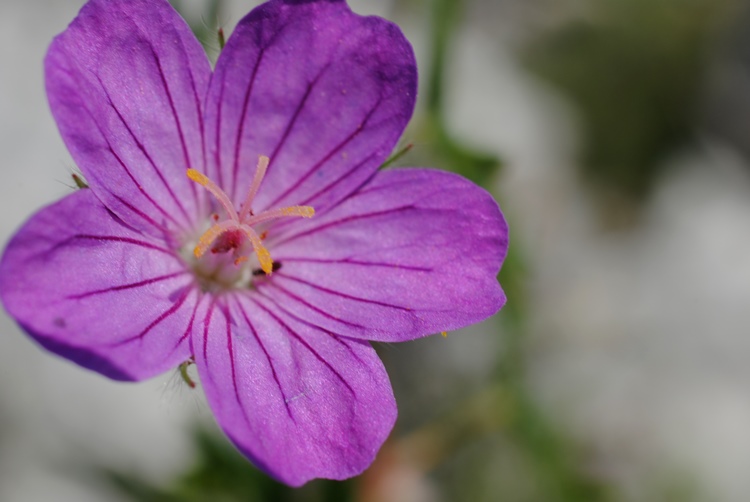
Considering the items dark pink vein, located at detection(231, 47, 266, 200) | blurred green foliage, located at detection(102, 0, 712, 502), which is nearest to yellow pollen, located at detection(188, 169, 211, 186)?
dark pink vein, located at detection(231, 47, 266, 200)

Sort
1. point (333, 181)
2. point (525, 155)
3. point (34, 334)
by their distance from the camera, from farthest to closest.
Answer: point (525, 155) → point (333, 181) → point (34, 334)

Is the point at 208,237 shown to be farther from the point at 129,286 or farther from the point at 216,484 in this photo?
the point at 216,484

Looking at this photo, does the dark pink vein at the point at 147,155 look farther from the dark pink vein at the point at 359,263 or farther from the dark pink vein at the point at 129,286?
the dark pink vein at the point at 359,263

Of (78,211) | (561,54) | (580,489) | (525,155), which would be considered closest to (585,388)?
(580,489)

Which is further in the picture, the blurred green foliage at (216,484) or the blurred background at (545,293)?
the blurred background at (545,293)

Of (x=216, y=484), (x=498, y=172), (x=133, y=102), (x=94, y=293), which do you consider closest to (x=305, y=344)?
(x=94, y=293)

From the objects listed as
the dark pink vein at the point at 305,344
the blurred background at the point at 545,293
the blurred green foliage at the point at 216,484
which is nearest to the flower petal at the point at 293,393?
the dark pink vein at the point at 305,344

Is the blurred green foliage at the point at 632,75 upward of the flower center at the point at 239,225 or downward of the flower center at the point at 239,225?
downward

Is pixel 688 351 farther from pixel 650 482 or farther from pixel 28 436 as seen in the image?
pixel 28 436

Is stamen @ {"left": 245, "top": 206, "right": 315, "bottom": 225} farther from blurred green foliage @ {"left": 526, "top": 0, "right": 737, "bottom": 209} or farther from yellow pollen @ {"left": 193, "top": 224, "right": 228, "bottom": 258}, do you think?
blurred green foliage @ {"left": 526, "top": 0, "right": 737, "bottom": 209}
